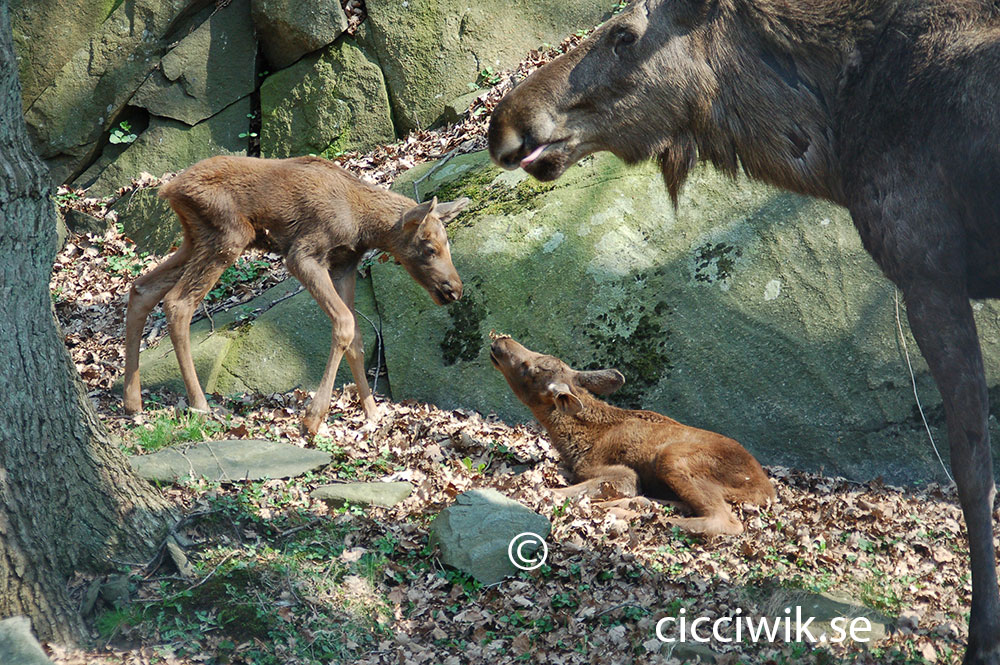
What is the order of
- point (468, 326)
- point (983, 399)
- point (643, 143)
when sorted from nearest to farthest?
point (983, 399) → point (643, 143) → point (468, 326)

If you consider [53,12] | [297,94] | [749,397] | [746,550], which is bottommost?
[746,550]

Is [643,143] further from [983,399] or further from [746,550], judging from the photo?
[746,550]

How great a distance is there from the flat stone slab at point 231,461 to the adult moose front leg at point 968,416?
442cm

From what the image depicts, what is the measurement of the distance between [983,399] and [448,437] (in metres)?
4.64

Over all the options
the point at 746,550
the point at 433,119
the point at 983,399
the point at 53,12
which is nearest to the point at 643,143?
the point at 983,399

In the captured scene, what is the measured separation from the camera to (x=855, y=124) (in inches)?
197

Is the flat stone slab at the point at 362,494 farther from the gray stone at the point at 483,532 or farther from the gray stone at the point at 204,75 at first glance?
the gray stone at the point at 204,75

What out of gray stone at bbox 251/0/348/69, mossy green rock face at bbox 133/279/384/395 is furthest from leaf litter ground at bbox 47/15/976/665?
gray stone at bbox 251/0/348/69

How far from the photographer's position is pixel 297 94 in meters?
13.7

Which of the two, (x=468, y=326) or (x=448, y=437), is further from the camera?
(x=468, y=326)

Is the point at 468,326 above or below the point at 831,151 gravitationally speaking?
below

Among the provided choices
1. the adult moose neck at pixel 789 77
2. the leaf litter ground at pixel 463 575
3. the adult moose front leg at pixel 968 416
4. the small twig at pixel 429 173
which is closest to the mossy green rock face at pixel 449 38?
the small twig at pixel 429 173

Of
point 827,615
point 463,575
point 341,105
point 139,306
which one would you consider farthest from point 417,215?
point 827,615

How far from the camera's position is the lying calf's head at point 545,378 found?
8.11 metres
